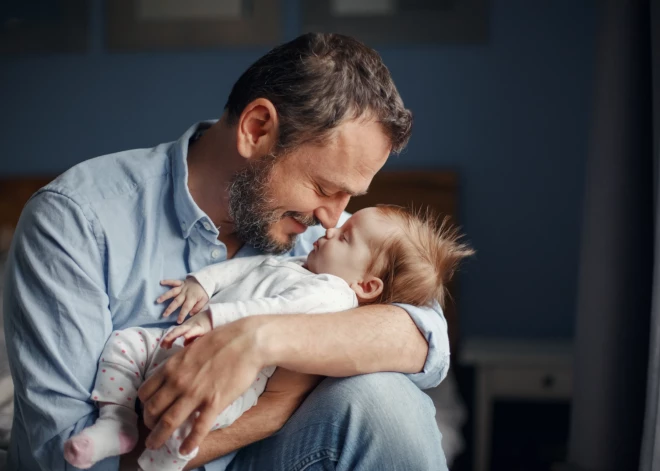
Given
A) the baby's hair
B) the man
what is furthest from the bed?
the man

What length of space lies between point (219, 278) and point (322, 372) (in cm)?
29

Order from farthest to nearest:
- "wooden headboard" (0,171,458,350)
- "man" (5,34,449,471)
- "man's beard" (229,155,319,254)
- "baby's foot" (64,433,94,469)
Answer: "wooden headboard" (0,171,458,350) → "man's beard" (229,155,319,254) → "man" (5,34,449,471) → "baby's foot" (64,433,94,469)

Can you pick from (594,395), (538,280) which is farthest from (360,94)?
(538,280)

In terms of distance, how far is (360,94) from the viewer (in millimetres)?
1454

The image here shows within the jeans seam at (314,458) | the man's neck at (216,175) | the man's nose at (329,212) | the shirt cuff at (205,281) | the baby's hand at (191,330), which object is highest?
the man's neck at (216,175)

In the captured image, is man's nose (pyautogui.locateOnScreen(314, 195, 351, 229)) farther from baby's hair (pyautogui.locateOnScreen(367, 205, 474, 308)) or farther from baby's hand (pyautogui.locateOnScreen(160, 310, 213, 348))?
baby's hand (pyautogui.locateOnScreen(160, 310, 213, 348))

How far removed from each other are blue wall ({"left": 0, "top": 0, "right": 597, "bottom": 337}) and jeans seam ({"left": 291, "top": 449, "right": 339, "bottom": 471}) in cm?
171

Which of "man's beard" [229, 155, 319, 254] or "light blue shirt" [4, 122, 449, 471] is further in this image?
"man's beard" [229, 155, 319, 254]

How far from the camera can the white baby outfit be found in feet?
4.15

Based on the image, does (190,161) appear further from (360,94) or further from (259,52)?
(259,52)

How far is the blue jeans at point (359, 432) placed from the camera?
4.24ft

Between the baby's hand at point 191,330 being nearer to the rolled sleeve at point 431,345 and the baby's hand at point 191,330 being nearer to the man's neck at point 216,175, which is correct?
the man's neck at point 216,175

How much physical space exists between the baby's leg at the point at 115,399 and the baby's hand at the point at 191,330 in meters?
0.09

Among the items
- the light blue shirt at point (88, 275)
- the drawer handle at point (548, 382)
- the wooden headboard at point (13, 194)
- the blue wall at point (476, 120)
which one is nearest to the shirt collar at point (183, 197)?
the light blue shirt at point (88, 275)
